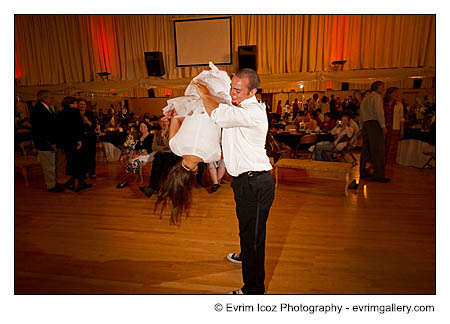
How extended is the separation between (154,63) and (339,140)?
7483 mm

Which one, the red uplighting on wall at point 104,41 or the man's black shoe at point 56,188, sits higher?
the red uplighting on wall at point 104,41

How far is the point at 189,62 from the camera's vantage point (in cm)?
1041

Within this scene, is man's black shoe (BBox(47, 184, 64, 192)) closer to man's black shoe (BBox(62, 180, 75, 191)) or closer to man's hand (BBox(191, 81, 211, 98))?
man's black shoe (BBox(62, 180, 75, 191))

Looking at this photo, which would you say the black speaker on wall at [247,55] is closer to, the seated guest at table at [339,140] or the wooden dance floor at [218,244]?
the seated guest at table at [339,140]

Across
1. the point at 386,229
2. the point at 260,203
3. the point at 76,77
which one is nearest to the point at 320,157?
the point at 386,229

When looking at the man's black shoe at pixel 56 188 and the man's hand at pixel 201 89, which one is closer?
the man's hand at pixel 201 89

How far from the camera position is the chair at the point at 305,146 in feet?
18.1

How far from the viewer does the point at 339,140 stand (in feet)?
17.6

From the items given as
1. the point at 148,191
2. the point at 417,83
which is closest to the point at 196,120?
the point at 148,191

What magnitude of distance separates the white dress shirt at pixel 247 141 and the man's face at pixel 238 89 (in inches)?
1.9

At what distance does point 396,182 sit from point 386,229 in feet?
6.69

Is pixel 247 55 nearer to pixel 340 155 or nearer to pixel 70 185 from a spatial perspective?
pixel 340 155

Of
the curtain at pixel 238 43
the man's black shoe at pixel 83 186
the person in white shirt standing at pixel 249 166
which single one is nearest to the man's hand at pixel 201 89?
the person in white shirt standing at pixel 249 166

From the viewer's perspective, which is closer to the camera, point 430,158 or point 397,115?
point 430,158
